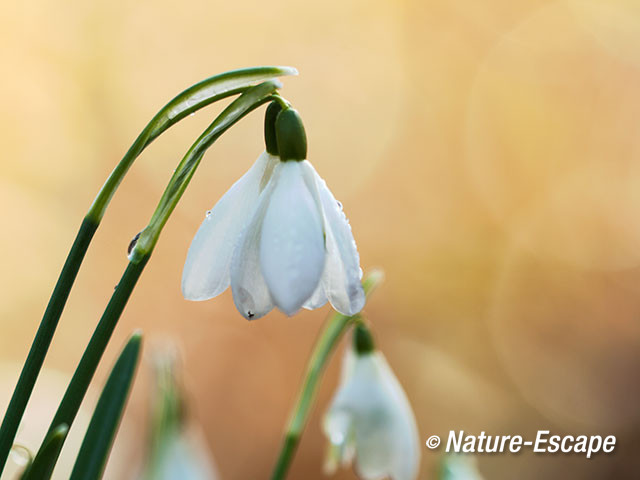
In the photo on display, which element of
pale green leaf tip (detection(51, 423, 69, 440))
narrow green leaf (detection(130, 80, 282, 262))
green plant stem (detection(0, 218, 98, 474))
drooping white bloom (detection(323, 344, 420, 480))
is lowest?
pale green leaf tip (detection(51, 423, 69, 440))

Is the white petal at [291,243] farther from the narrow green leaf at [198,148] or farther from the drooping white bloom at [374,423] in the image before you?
the drooping white bloom at [374,423]

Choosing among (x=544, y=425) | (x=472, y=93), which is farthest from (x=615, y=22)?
(x=544, y=425)

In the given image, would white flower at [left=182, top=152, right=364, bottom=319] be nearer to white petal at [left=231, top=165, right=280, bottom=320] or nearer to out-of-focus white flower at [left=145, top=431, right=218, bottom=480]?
white petal at [left=231, top=165, right=280, bottom=320]

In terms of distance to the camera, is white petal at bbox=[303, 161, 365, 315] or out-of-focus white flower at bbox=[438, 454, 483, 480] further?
out-of-focus white flower at bbox=[438, 454, 483, 480]

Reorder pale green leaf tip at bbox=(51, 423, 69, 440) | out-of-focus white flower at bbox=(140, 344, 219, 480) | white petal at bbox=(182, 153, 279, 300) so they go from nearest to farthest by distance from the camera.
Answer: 1. out-of-focus white flower at bbox=(140, 344, 219, 480)
2. pale green leaf tip at bbox=(51, 423, 69, 440)
3. white petal at bbox=(182, 153, 279, 300)

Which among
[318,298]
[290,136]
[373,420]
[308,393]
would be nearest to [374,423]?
[373,420]

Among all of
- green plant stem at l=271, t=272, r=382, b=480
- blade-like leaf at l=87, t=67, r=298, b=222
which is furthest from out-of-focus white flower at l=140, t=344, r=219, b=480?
green plant stem at l=271, t=272, r=382, b=480

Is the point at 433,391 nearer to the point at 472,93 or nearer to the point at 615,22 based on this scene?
the point at 472,93

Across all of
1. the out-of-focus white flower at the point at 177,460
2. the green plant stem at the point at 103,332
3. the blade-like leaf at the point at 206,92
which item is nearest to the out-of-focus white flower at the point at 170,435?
the out-of-focus white flower at the point at 177,460
